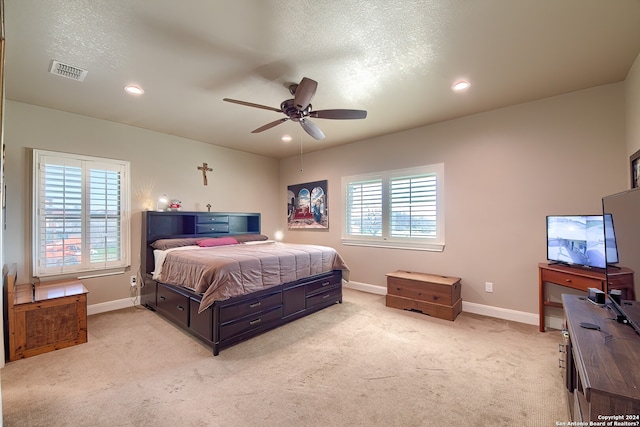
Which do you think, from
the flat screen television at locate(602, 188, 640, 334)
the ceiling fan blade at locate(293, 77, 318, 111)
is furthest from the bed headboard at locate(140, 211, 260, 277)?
the flat screen television at locate(602, 188, 640, 334)

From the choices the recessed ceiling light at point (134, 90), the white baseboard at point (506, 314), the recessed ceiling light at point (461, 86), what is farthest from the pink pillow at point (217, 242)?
the recessed ceiling light at point (461, 86)


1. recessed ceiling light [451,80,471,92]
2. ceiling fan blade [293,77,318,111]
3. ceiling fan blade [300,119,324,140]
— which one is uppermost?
recessed ceiling light [451,80,471,92]

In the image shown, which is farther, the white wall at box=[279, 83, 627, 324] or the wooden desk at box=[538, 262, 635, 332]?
the white wall at box=[279, 83, 627, 324]

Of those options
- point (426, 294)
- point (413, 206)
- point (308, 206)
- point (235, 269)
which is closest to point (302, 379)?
point (235, 269)

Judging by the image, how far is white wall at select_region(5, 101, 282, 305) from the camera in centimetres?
329

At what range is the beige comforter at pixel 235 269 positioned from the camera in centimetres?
278

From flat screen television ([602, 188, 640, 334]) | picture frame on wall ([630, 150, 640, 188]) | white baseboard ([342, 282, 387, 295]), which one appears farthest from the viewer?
white baseboard ([342, 282, 387, 295])

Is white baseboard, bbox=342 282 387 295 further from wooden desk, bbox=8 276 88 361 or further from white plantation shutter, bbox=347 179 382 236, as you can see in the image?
wooden desk, bbox=8 276 88 361

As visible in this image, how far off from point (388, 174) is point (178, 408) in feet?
13.0

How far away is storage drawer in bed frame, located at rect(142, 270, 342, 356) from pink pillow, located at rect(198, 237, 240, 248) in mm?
813

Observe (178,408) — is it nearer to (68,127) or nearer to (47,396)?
(47,396)

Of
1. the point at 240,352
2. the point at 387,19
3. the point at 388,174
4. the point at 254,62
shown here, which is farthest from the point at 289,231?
the point at 387,19

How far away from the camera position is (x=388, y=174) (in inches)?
182

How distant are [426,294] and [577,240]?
1.69m
